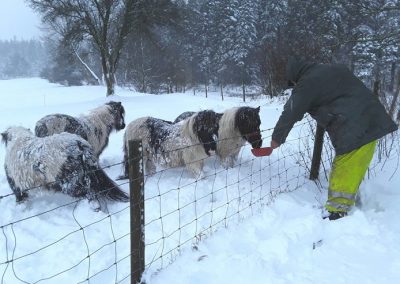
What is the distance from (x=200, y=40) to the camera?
43219 millimetres

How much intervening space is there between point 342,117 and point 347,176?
0.56 metres

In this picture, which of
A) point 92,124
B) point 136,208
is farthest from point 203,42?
point 136,208

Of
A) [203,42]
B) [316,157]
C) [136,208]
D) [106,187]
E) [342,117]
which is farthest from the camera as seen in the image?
[203,42]

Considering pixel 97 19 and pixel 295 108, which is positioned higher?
pixel 97 19

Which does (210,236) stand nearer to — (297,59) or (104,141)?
(297,59)

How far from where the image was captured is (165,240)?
362 centimetres

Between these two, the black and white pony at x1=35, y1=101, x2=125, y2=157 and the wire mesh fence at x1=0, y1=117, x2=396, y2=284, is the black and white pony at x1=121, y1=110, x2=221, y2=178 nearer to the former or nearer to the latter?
the wire mesh fence at x1=0, y1=117, x2=396, y2=284

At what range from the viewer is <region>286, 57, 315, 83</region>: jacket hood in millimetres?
3586

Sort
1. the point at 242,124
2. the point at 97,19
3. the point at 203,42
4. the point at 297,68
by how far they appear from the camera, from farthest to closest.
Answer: the point at 203,42 → the point at 97,19 → the point at 242,124 → the point at 297,68

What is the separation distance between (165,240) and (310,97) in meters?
1.94

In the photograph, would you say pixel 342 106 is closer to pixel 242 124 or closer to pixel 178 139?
pixel 242 124

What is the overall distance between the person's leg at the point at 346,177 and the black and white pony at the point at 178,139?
216 centimetres

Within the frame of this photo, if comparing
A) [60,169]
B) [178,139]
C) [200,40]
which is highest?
[200,40]

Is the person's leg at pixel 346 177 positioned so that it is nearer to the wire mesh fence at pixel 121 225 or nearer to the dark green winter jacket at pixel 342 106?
the dark green winter jacket at pixel 342 106
